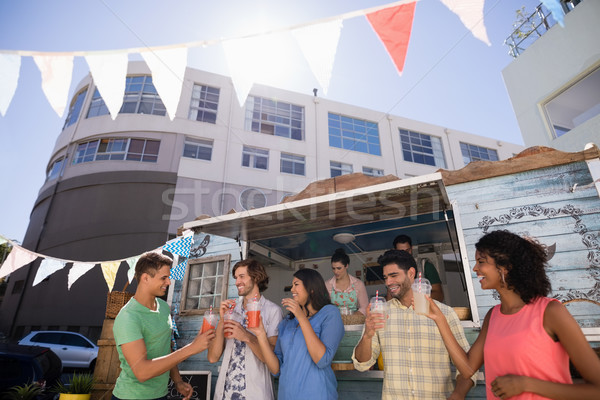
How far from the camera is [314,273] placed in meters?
2.88

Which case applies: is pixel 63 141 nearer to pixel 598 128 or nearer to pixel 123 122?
pixel 123 122

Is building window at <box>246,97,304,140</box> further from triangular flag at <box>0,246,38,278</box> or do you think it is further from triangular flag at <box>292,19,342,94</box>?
triangular flag at <box>292,19,342,94</box>

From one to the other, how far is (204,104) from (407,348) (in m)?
16.6

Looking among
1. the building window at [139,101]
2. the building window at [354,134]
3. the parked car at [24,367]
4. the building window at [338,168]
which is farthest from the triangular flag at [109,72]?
the building window at [354,134]

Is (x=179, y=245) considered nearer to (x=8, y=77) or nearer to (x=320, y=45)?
(x=8, y=77)

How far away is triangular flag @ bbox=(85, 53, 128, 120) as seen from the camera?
10.9ft

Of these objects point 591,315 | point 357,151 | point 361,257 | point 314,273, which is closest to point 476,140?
point 357,151

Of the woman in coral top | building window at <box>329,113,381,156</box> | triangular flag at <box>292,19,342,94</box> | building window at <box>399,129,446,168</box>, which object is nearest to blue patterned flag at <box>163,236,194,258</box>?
triangular flag at <box>292,19,342,94</box>

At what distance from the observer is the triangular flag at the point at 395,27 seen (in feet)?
9.55

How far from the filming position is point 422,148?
62.3ft

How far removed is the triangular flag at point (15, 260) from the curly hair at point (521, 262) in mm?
6706

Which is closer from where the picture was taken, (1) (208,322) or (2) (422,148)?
(1) (208,322)

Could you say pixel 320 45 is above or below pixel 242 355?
above

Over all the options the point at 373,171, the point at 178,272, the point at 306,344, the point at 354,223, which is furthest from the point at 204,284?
the point at 373,171
